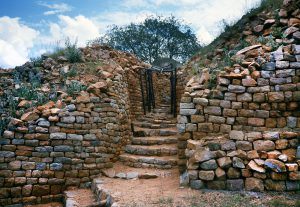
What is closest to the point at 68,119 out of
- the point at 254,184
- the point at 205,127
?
the point at 205,127

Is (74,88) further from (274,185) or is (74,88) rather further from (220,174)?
(274,185)

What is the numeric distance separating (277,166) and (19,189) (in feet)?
16.1

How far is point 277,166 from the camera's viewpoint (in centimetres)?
504

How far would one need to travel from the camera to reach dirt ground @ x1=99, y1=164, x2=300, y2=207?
15.4 ft

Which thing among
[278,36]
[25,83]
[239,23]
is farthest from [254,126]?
[25,83]

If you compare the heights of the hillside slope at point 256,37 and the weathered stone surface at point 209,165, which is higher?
the hillside slope at point 256,37

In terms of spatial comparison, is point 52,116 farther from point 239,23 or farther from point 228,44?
point 239,23

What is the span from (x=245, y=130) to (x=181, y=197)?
1804 mm

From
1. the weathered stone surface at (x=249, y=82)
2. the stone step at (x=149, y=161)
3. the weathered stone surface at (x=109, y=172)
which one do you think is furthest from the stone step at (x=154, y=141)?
the weathered stone surface at (x=249, y=82)

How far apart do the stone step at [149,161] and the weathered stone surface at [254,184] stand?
7.16 ft

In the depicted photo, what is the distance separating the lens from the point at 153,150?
7.64 meters

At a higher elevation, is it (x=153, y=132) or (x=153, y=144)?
(x=153, y=132)

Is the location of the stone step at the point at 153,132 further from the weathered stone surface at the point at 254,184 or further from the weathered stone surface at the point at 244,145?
the weathered stone surface at the point at 254,184

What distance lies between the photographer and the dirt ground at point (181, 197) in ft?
15.4
